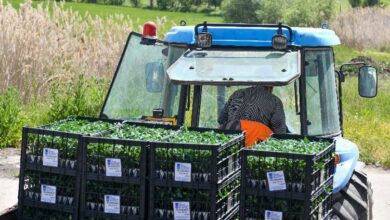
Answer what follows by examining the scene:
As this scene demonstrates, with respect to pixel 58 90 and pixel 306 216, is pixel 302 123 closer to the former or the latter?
pixel 306 216

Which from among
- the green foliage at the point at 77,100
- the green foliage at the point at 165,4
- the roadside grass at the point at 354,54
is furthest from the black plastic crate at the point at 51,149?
the green foliage at the point at 165,4

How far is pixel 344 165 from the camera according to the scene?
623cm

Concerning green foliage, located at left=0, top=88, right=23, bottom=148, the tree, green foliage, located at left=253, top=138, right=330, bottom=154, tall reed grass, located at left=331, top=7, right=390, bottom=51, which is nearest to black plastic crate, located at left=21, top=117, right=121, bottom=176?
green foliage, located at left=253, top=138, right=330, bottom=154

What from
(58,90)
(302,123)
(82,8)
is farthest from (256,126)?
(82,8)

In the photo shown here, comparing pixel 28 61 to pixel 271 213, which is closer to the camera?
pixel 271 213

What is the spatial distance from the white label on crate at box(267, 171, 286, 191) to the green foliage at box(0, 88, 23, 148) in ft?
27.3

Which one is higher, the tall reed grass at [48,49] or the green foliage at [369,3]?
the green foliage at [369,3]

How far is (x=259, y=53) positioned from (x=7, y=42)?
871 cm

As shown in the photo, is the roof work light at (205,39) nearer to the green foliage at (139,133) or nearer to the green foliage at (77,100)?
the green foliage at (139,133)

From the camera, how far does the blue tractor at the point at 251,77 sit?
5855 millimetres

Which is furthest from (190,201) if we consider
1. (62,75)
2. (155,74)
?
(62,75)

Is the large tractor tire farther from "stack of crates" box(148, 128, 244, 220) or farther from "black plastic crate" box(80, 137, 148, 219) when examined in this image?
"black plastic crate" box(80, 137, 148, 219)

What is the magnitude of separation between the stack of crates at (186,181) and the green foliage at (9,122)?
8068mm

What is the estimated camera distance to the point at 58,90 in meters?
14.4
